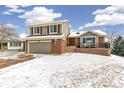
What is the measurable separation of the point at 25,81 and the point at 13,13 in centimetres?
1699

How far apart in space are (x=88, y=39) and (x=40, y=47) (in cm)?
577

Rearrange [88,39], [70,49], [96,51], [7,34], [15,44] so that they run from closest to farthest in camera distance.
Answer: [96,51]
[70,49]
[88,39]
[15,44]
[7,34]

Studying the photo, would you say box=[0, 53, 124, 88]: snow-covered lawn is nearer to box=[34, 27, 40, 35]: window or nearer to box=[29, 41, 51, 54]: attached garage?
box=[29, 41, 51, 54]: attached garage

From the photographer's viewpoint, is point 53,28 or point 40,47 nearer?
point 40,47

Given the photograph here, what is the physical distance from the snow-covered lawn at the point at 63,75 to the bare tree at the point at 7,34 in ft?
71.5

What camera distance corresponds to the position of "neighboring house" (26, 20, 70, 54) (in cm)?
2289

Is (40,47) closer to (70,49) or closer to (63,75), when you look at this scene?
(70,49)

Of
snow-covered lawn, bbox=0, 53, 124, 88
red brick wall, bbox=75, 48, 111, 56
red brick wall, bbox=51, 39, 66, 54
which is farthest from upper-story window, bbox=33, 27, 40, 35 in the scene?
snow-covered lawn, bbox=0, 53, 124, 88

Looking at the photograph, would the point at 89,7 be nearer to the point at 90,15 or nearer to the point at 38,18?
the point at 90,15

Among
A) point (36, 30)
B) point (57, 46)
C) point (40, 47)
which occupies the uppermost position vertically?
point (36, 30)

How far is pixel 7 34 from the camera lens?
36906 millimetres

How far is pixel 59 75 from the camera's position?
12.8 metres

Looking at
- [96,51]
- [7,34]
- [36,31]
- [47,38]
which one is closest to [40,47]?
[47,38]

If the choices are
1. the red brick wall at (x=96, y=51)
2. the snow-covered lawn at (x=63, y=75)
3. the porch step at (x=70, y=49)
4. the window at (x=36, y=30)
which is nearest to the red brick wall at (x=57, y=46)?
the porch step at (x=70, y=49)
